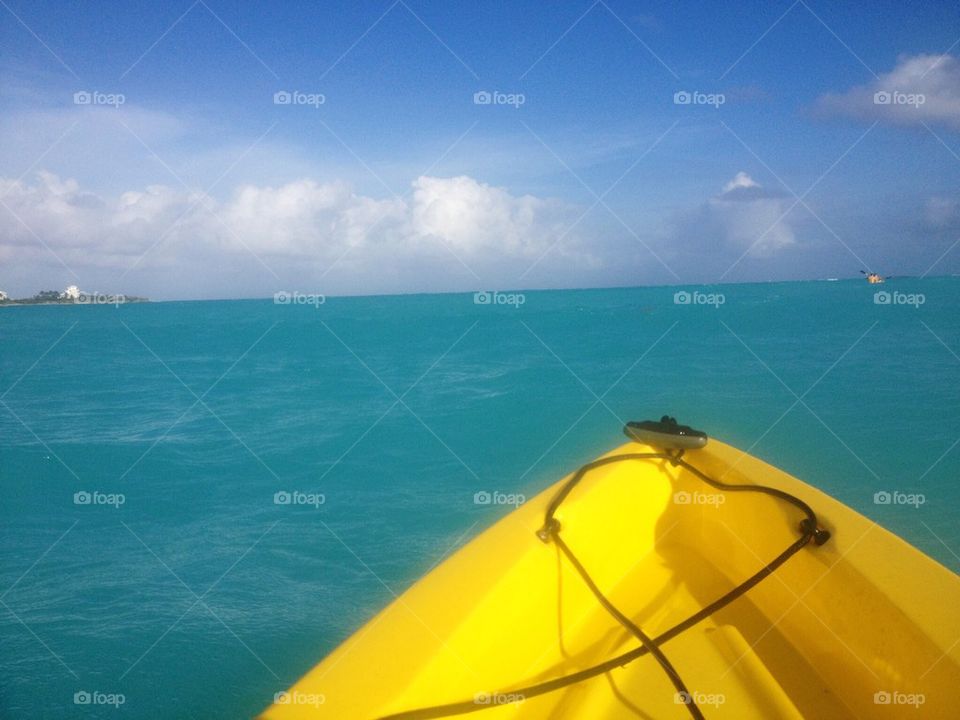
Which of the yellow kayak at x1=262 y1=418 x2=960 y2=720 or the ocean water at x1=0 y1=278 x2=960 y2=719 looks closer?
the yellow kayak at x1=262 y1=418 x2=960 y2=720

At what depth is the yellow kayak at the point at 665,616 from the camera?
4.66 feet

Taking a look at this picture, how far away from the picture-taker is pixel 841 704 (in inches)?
65.2

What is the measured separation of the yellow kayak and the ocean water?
2.90 metres

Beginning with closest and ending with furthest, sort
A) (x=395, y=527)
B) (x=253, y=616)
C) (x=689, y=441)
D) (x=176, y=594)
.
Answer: (x=689, y=441) → (x=253, y=616) → (x=176, y=594) → (x=395, y=527)

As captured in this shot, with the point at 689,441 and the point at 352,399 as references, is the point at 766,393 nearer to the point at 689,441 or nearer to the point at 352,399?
the point at 352,399

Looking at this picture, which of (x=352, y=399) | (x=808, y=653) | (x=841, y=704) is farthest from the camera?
(x=352, y=399)

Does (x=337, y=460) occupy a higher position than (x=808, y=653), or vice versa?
(x=337, y=460)

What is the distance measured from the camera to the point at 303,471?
874cm

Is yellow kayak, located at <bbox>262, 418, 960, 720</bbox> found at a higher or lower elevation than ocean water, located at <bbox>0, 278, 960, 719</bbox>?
lower

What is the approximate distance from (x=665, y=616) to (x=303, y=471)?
7.52 metres

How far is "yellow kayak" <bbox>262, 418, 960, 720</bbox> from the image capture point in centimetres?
142

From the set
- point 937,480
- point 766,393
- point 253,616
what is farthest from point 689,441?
point 766,393

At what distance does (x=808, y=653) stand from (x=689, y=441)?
32.0 inches

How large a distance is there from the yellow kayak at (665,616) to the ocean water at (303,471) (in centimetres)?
290
